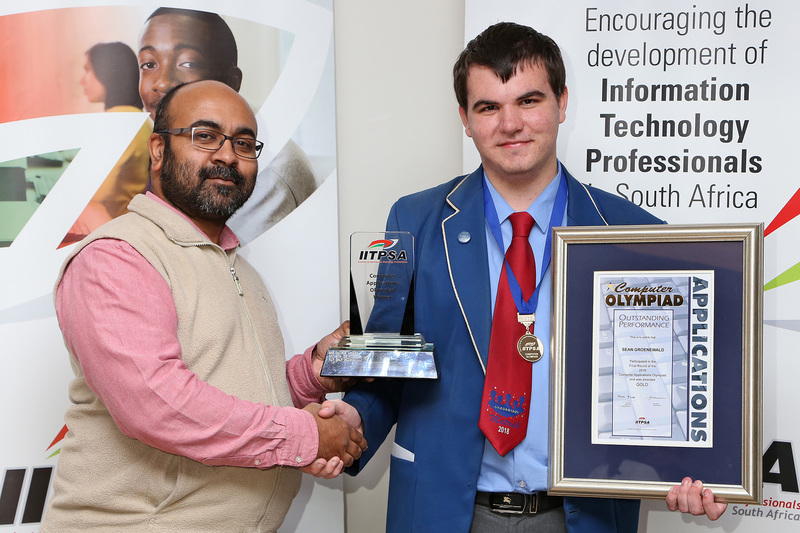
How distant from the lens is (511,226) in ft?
6.11

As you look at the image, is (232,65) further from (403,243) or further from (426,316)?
(426,316)

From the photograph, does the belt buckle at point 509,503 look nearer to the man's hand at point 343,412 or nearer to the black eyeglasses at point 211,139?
the man's hand at point 343,412

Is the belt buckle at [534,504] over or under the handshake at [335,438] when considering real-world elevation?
under

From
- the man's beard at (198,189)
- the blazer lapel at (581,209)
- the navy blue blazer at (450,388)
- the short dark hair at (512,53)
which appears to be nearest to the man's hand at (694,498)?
the navy blue blazer at (450,388)

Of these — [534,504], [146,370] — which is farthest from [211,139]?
[534,504]

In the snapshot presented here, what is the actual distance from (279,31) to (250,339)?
1.26m

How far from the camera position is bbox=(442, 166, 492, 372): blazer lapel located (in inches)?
A: 68.1

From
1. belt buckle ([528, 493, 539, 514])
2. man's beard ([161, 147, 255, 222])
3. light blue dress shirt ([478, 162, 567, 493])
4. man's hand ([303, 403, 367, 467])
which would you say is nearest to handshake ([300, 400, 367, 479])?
man's hand ([303, 403, 367, 467])

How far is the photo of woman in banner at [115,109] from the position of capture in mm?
2352

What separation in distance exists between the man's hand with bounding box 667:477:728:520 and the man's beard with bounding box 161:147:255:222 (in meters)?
1.38

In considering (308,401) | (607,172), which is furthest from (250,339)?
(607,172)

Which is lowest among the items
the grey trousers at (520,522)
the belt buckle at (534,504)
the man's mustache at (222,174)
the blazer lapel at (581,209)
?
the grey trousers at (520,522)

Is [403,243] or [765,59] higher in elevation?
[765,59]

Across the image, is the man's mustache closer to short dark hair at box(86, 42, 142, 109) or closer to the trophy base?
the trophy base
